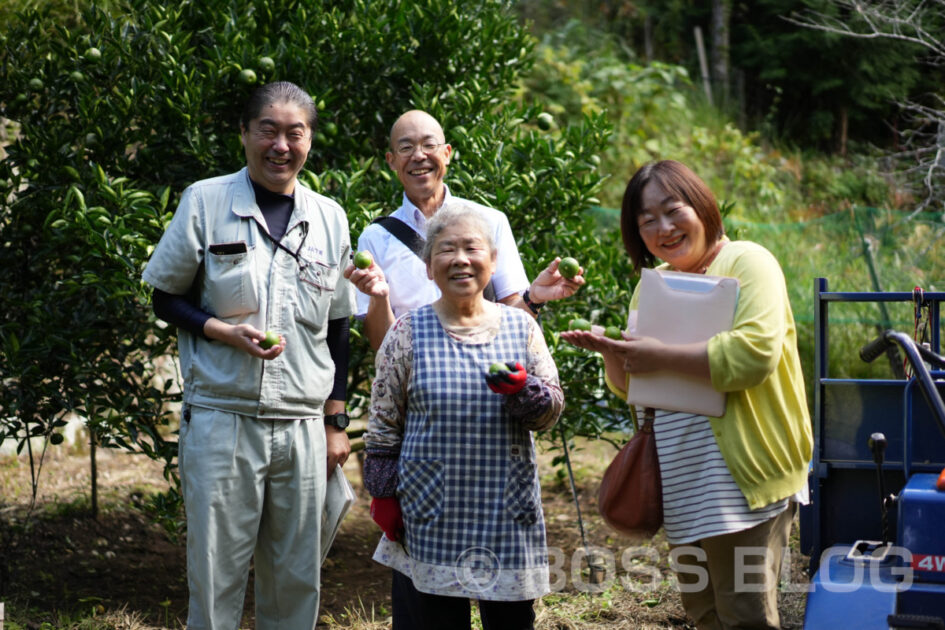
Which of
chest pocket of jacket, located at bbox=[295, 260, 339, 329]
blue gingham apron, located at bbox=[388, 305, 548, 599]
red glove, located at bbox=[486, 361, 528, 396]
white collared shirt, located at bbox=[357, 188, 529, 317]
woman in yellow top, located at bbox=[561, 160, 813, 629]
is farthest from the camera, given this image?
white collared shirt, located at bbox=[357, 188, 529, 317]

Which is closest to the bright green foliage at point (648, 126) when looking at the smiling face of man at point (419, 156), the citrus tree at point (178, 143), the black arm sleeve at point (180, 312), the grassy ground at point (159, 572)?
the grassy ground at point (159, 572)

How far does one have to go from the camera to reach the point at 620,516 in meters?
2.75

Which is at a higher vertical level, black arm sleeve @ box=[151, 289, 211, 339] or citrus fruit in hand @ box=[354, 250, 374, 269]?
citrus fruit in hand @ box=[354, 250, 374, 269]

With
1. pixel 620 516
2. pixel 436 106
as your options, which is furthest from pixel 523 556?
pixel 436 106

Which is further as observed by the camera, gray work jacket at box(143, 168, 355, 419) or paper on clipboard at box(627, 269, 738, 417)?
gray work jacket at box(143, 168, 355, 419)

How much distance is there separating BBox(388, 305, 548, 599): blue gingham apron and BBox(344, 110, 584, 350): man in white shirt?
0.52 metres

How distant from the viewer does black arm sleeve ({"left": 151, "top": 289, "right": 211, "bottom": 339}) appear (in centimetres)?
319

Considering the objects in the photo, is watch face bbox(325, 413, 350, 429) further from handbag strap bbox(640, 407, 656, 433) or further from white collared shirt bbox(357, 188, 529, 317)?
handbag strap bbox(640, 407, 656, 433)

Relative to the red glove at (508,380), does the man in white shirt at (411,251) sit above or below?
above

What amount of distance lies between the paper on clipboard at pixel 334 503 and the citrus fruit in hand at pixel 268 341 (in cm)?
67

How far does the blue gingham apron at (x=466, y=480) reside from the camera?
111 inches

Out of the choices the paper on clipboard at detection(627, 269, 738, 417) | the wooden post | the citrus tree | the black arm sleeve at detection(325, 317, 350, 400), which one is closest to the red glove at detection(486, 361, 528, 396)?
the paper on clipboard at detection(627, 269, 738, 417)

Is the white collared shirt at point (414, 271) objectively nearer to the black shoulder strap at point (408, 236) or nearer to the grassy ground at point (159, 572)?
the black shoulder strap at point (408, 236)

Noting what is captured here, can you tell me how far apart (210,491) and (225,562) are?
9.9 inches
